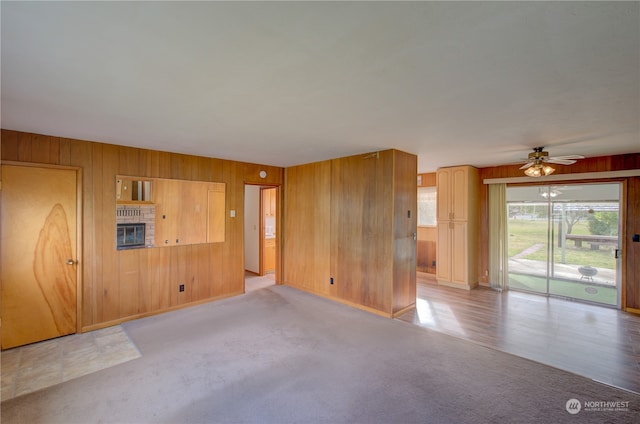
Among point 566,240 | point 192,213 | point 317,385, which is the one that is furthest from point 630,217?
point 192,213

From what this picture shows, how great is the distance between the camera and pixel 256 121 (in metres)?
2.88

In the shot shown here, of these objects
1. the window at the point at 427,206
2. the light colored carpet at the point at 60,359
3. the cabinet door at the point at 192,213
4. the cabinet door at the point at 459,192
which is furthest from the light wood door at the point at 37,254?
the window at the point at 427,206

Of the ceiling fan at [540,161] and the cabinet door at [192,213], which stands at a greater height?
the ceiling fan at [540,161]

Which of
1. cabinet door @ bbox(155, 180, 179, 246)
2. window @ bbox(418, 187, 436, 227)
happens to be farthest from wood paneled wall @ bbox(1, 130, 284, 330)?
window @ bbox(418, 187, 436, 227)

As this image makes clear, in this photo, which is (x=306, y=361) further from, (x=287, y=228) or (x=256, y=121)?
(x=287, y=228)

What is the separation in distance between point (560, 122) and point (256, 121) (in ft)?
10.0

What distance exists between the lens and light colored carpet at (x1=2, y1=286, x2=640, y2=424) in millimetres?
2197

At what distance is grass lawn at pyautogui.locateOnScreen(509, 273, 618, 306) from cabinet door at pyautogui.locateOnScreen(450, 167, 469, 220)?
5.34 feet

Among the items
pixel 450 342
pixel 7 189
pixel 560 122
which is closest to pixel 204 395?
pixel 450 342

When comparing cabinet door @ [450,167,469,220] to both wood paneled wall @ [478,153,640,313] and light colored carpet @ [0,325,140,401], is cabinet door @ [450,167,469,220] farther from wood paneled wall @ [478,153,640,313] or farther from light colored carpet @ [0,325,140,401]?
light colored carpet @ [0,325,140,401]

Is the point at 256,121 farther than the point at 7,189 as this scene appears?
No

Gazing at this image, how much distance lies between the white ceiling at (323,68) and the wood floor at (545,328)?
8.06ft

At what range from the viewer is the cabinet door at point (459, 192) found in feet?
18.7

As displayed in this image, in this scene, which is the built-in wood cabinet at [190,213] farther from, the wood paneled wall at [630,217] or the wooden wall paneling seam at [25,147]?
the wood paneled wall at [630,217]
